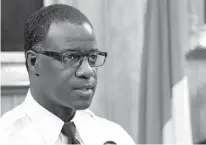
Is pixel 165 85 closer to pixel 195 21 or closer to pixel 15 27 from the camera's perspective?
pixel 195 21

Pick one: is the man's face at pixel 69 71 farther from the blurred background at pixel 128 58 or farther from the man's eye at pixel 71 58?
the blurred background at pixel 128 58

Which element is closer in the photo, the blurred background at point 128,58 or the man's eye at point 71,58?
the man's eye at point 71,58

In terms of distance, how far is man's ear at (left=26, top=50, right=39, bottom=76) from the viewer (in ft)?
2.81

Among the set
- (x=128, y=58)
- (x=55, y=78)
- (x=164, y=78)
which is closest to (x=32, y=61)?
(x=55, y=78)

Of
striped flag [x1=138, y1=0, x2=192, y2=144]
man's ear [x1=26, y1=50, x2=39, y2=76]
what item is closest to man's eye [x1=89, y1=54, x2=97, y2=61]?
man's ear [x1=26, y1=50, x2=39, y2=76]

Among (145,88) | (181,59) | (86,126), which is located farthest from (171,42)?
(86,126)

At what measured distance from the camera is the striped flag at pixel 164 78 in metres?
1.47

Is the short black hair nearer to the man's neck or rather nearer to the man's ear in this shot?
the man's ear

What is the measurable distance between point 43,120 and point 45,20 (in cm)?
24

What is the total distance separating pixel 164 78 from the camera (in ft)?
5.02

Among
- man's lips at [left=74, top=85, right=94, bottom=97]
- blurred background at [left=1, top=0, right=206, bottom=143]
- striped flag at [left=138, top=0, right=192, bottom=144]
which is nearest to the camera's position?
man's lips at [left=74, top=85, right=94, bottom=97]

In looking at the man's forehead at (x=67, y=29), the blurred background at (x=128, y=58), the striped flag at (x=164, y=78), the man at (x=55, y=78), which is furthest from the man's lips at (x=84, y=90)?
the blurred background at (x=128, y=58)

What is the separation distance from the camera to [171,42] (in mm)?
1498

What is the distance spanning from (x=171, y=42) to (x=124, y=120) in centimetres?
49
